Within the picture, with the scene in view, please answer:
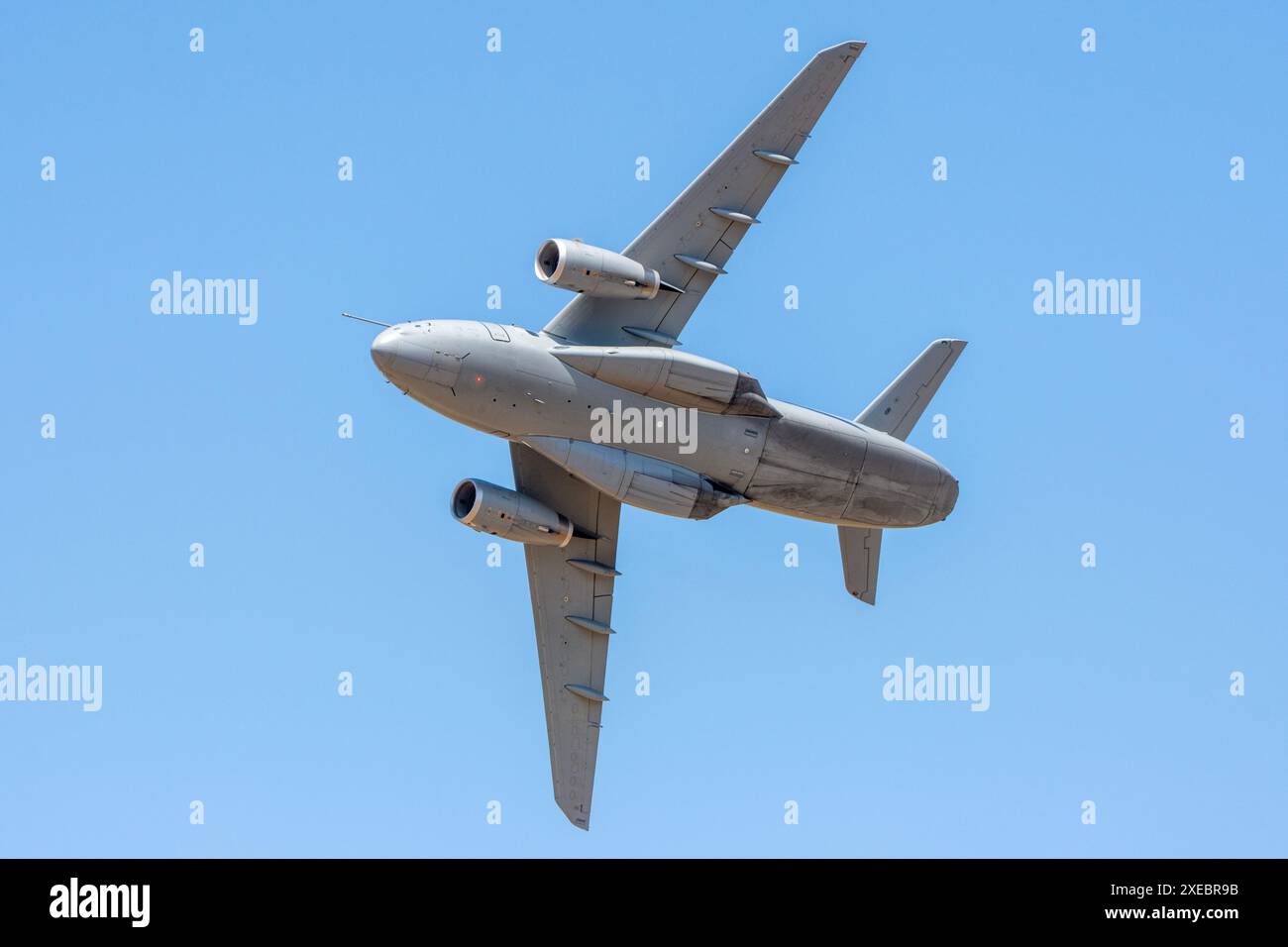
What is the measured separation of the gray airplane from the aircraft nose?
3 centimetres

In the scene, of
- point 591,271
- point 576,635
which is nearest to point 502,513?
point 576,635

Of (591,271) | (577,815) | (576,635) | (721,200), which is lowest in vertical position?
(577,815)

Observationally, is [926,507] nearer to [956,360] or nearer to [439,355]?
[956,360]

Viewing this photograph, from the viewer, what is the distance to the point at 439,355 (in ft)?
156

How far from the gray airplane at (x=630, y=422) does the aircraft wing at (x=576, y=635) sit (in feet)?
0.13

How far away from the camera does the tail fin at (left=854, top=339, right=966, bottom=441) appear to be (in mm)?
54906

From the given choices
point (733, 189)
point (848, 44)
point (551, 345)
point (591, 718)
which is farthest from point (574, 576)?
point (848, 44)

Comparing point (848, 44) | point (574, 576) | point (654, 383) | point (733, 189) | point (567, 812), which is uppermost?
point (848, 44)

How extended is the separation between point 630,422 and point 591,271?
147 inches

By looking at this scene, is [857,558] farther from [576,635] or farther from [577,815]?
[577,815]

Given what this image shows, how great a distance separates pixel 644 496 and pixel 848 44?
40.1 feet

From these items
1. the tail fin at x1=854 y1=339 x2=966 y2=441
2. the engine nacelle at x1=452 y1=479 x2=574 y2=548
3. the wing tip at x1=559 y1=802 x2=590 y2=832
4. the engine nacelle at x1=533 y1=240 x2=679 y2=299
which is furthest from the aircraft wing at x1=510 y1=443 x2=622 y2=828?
the tail fin at x1=854 y1=339 x2=966 y2=441

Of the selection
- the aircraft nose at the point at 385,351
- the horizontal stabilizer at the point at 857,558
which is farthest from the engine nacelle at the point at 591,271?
the horizontal stabilizer at the point at 857,558

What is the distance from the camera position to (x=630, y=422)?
50094mm
